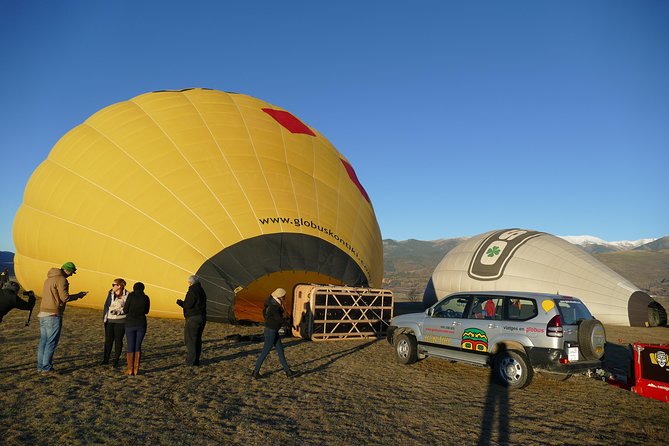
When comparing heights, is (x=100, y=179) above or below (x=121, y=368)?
above

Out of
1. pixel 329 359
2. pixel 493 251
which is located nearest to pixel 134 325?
pixel 329 359

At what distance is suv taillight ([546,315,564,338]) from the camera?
272 inches

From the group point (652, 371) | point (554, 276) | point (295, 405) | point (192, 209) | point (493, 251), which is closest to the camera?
point (295, 405)

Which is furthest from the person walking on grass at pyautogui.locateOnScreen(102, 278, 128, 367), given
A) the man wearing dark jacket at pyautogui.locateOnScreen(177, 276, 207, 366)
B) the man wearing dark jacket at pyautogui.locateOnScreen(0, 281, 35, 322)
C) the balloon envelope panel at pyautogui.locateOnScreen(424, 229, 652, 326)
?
the balloon envelope panel at pyautogui.locateOnScreen(424, 229, 652, 326)

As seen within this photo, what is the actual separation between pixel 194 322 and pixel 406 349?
4.36 metres

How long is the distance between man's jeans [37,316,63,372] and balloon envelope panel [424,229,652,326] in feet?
48.4

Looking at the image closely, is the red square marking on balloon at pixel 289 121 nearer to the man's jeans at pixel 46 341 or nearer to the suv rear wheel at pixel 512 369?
the man's jeans at pixel 46 341

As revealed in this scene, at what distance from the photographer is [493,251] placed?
18.2 metres

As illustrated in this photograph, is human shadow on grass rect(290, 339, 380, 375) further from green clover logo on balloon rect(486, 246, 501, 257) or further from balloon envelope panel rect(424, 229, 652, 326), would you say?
green clover logo on balloon rect(486, 246, 501, 257)

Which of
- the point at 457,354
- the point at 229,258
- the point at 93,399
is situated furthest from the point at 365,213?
the point at 93,399

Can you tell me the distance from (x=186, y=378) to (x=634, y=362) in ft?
23.2

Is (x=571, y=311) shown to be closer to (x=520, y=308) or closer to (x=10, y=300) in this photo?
(x=520, y=308)

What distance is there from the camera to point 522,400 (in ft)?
21.6

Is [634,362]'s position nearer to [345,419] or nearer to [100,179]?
[345,419]
